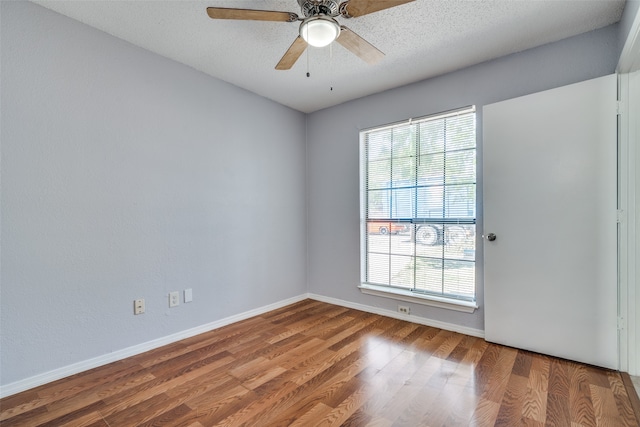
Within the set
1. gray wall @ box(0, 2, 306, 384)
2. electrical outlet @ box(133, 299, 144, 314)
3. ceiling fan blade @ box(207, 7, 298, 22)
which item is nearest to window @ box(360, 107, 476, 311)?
gray wall @ box(0, 2, 306, 384)

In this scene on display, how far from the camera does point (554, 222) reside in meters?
2.32

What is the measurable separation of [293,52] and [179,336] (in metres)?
2.60

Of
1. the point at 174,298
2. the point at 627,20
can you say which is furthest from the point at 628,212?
the point at 174,298

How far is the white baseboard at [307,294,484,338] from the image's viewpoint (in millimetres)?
2817

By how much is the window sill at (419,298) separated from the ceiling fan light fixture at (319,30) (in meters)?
2.52

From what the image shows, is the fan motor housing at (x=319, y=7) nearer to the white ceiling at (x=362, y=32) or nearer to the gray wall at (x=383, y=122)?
Result: the white ceiling at (x=362, y=32)

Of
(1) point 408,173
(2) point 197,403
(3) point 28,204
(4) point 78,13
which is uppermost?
(4) point 78,13

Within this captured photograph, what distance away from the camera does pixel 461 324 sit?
2.87 meters

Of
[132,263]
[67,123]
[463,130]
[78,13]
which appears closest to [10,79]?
[67,123]

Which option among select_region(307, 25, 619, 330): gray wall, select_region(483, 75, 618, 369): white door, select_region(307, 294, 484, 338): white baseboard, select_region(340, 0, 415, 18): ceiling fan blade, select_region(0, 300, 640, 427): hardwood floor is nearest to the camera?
select_region(340, 0, 415, 18): ceiling fan blade

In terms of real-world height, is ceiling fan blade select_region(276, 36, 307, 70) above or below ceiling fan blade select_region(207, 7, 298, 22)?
below

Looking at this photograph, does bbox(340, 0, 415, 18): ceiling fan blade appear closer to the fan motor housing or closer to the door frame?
the fan motor housing

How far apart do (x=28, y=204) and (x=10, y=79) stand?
81cm

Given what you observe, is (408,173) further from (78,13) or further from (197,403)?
(78,13)
